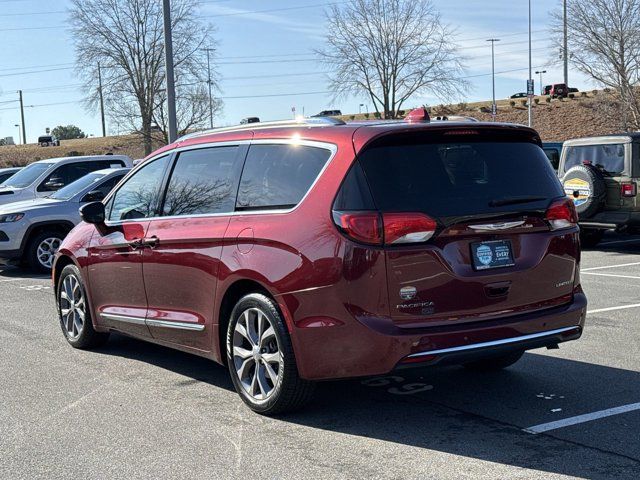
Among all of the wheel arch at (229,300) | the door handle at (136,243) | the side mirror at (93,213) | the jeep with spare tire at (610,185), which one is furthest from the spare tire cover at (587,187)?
the wheel arch at (229,300)

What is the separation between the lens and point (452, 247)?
478cm

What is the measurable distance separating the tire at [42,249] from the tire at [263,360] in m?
9.18

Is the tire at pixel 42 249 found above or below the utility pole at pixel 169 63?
below

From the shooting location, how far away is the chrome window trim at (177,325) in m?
5.75

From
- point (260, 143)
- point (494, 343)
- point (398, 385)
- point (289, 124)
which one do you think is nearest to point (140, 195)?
point (260, 143)

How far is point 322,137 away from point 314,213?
1.77 feet

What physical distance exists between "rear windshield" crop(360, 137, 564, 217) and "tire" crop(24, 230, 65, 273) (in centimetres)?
1018

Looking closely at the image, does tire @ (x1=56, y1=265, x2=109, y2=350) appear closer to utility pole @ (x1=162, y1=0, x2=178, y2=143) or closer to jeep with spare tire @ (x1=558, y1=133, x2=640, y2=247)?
jeep with spare tire @ (x1=558, y1=133, x2=640, y2=247)

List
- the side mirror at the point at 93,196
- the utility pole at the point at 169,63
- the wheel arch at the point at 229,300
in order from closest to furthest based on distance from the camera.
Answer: the wheel arch at the point at 229,300 → the side mirror at the point at 93,196 → the utility pole at the point at 169,63

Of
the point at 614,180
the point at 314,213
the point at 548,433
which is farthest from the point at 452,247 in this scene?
the point at 614,180

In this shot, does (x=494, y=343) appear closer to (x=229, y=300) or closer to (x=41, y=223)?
(x=229, y=300)

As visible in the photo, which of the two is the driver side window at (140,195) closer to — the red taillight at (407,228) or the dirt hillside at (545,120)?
the red taillight at (407,228)

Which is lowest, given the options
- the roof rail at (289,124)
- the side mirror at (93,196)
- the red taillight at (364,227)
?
the side mirror at (93,196)

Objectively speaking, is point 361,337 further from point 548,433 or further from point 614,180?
point 614,180
